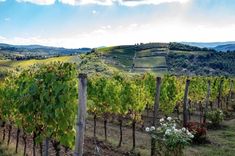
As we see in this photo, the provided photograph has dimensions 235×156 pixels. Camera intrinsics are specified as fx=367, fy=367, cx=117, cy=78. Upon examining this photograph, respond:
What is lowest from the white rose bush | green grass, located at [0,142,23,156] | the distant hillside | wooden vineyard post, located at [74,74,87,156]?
the distant hillside

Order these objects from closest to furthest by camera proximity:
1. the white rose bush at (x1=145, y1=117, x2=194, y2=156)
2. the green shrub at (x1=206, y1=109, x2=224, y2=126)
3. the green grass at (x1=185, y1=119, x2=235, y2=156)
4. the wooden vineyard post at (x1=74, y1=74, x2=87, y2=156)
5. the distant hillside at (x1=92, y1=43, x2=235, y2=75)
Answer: the wooden vineyard post at (x1=74, y1=74, x2=87, y2=156) < the white rose bush at (x1=145, y1=117, x2=194, y2=156) < the green grass at (x1=185, y1=119, x2=235, y2=156) < the green shrub at (x1=206, y1=109, x2=224, y2=126) < the distant hillside at (x1=92, y1=43, x2=235, y2=75)

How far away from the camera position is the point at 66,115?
13867mm

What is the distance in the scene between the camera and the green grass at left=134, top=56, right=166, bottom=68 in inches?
7215

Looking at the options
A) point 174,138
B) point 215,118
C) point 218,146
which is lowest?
point 218,146

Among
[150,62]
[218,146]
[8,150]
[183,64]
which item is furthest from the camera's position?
[150,62]

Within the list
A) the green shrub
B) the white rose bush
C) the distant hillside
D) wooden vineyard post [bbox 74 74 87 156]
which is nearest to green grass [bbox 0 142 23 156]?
the white rose bush

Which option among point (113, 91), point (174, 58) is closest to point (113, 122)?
point (113, 91)

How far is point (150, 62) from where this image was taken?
18900 cm

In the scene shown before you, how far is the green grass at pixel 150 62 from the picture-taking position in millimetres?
183250

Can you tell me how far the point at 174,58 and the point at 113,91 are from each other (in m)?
171

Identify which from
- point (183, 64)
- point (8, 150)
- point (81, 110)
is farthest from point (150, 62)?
point (81, 110)

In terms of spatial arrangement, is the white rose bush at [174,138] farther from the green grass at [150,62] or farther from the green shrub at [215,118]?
the green grass at [150,62]

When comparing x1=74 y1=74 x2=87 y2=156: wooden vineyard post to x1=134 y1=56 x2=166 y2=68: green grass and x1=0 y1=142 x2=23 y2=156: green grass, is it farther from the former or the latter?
x1=134 y1=56 x2=166 y2=68: green grass

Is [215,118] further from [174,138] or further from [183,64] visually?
[183,64]
